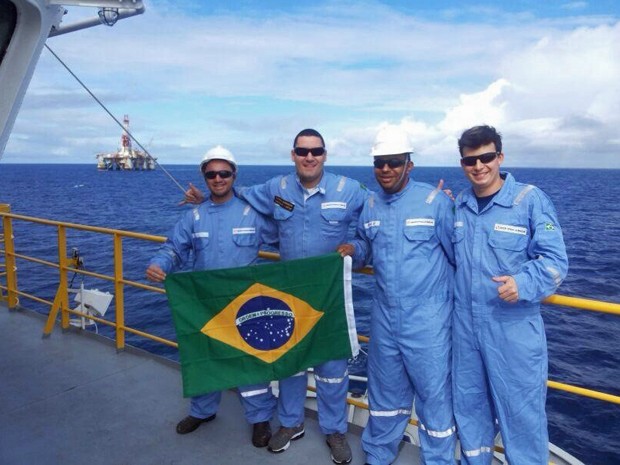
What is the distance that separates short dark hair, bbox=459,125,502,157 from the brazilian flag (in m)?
1.08

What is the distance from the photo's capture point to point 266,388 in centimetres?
355

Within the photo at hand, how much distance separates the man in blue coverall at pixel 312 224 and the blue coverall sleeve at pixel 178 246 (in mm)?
485

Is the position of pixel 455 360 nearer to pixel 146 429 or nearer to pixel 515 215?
pixel 515 215

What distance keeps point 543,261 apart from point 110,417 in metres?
3.36

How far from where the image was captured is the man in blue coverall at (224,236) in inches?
135

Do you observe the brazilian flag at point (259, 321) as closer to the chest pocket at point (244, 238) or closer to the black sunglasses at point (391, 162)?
the chest pocket at point (244, 238)

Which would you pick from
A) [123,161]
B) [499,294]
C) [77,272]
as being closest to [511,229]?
[499,294]

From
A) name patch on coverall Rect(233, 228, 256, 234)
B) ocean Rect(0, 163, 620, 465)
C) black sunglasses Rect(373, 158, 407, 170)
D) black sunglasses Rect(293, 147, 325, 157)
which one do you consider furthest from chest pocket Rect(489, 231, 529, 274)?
ocean Rect(0, 163, 620, 465)

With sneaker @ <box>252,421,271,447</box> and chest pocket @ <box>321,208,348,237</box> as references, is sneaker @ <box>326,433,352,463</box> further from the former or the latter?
chest pocket @ <box>321,208,348,237</box>

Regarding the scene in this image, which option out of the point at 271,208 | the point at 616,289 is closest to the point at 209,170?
the point at 271,208

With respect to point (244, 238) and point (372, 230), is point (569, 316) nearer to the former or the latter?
point (372, 230)

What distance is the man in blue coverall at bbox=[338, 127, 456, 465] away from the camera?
9.70 ft

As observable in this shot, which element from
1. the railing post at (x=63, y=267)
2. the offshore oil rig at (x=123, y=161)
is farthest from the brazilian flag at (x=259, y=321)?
the offshore oil rig at (x=123, y=161)

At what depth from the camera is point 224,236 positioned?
138 inches
